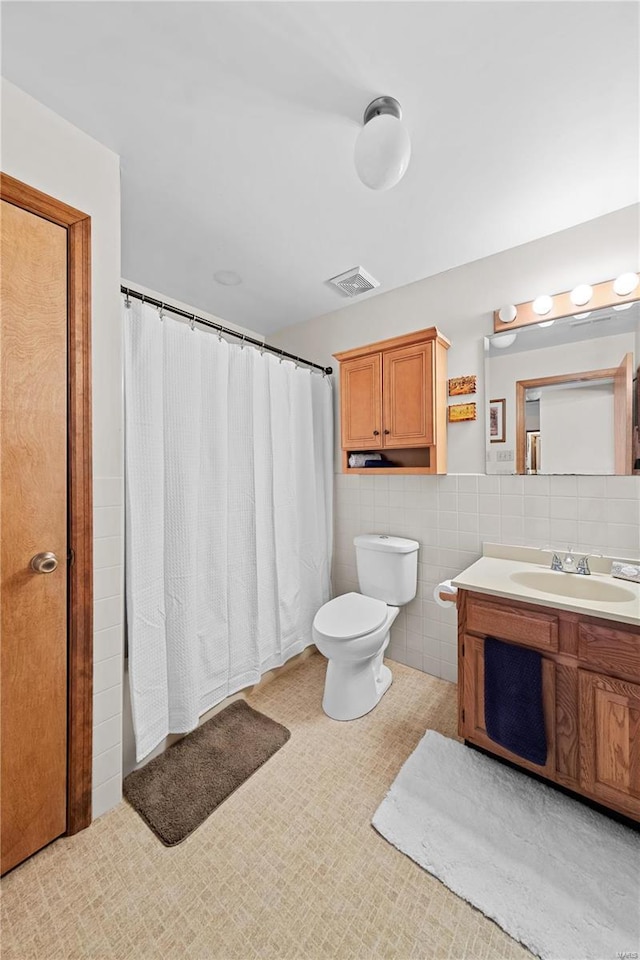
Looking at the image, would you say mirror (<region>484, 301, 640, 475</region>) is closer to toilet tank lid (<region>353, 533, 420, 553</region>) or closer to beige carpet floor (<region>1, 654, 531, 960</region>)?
toilet tank lid (<region>353, 533, 420, 553</region>)

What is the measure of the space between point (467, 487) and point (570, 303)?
39.6 inches

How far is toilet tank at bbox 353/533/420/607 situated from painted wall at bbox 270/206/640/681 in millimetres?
100

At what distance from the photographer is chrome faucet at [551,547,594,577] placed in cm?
164

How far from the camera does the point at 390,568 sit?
218 centimetres

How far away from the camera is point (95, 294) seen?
129cm

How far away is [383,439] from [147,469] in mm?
1290

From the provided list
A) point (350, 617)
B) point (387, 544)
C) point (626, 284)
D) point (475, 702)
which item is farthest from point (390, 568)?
point (626, 284)

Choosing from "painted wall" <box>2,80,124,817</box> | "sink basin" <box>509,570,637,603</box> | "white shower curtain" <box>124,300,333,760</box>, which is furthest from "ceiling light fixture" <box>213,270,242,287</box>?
"sink basin" <box>509,570,637,603</box>

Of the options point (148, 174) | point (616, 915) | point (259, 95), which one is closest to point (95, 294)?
point (148, 174)

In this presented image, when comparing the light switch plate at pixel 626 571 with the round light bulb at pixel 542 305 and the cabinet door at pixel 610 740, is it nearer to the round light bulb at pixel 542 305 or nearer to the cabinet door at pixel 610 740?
the cabinet door at pixel 610 740

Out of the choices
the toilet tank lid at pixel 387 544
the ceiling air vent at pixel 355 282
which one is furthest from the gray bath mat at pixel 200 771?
the ceiling air vent at pixel 355 282

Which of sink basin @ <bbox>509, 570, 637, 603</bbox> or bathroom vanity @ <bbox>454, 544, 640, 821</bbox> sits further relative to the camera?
sink basin @ <bbox>509, 570, 637, 603</bbox>

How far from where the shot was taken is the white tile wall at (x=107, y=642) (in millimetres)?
1304

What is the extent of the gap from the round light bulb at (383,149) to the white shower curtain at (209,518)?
38.7 inches
